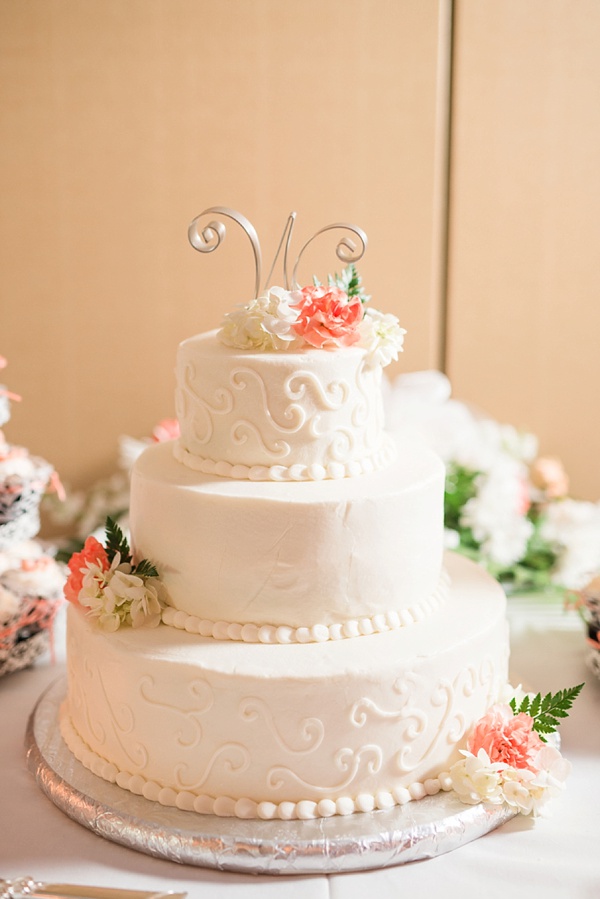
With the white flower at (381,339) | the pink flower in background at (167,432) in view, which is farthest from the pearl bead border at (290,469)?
the pink flower in background at (167,432)

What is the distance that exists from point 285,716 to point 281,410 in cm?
76

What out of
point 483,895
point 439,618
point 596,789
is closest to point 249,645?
point 439,618

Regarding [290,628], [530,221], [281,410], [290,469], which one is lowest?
[290,628]

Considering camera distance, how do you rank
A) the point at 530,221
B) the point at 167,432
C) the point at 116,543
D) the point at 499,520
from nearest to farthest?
the point at 116,543 < the point at 167,432 < the point at 499,520 < the point at 530,221

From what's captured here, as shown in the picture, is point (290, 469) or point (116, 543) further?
point (116, 543)

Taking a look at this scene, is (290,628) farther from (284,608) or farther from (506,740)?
(506,740)

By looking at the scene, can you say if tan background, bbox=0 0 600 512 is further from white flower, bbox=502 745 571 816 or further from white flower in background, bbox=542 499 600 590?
white flower, bbox=502 745 571 816

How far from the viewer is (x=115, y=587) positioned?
254 centimetres

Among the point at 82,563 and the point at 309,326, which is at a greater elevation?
the point at 309,326

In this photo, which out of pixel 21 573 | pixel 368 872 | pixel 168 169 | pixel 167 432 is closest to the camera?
pixel 368 872

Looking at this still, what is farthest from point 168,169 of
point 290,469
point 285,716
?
point 285,716

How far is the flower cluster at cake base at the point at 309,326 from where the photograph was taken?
2.50 m

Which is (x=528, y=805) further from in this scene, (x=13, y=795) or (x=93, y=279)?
→ (x=93, y=279)

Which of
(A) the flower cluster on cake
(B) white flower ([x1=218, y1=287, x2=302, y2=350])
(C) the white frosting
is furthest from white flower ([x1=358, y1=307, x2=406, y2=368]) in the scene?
(A) the flower cluster on cake
